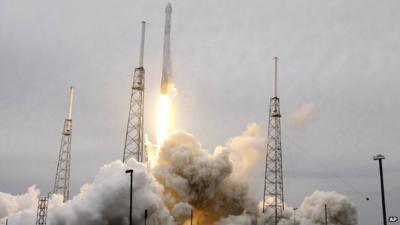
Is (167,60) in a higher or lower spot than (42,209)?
higher

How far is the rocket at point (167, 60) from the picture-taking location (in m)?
81.8

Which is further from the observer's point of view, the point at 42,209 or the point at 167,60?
the point at 167,60

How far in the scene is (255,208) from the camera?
302ft

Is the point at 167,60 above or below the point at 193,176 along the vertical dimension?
above

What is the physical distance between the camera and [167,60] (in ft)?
272

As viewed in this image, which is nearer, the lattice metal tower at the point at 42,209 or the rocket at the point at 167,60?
the lattice metal tower at the point at 42,209

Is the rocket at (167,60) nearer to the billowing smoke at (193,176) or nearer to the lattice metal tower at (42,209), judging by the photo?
the billowing smoke at (193,176)

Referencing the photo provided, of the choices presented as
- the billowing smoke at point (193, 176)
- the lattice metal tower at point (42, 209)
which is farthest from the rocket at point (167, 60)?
the lattice metal tower at point (42, 209)

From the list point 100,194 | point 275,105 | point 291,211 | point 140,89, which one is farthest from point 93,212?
point 291,211

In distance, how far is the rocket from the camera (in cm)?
8175

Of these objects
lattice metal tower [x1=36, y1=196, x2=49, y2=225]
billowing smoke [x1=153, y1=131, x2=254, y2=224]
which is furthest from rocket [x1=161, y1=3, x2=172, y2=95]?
lattice metal tower [x1=36, y1=196, x2=49, y2=225]

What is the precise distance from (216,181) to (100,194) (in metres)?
20.2

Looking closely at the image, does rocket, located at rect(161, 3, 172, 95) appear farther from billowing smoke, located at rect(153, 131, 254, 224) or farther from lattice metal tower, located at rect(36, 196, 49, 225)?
lattice metal tower, located at rect(36, 196, 49, 225)

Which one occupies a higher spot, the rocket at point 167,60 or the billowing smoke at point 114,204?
the rocket at point 167,60
